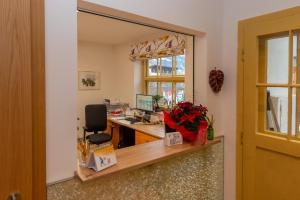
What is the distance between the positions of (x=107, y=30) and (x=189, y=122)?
2751 millimetres

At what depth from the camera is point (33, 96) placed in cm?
105

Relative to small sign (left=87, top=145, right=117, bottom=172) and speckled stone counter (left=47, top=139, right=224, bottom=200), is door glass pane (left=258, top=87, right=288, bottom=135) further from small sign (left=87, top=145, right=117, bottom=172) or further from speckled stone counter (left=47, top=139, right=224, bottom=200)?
small sign (left=87, top=145, right=117, bottom=172)

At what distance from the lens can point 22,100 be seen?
1.01 m

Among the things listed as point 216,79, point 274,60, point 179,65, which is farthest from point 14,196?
point 179,65

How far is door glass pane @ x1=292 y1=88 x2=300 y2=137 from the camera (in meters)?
1.59

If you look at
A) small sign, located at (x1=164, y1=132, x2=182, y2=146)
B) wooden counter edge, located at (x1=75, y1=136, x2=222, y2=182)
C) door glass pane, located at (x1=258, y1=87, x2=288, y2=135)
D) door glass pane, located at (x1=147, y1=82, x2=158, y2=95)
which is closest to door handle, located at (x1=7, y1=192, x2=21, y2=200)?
wooden counter edge, located at (x1=75, y1=136, x2=222, y2=182)

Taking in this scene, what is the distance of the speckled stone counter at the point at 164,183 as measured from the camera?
1.21 metres

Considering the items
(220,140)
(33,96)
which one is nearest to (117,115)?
(220,140)

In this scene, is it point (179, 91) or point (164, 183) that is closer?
point (164, 183)

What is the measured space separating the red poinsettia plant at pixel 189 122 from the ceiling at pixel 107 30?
1902 mm

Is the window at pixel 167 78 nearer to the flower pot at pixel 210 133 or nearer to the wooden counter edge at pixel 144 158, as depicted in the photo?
the flower pot at pixel 210 133

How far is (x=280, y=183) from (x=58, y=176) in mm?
1638

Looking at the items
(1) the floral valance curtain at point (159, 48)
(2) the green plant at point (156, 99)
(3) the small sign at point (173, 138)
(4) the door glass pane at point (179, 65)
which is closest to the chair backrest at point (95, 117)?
(2) the green plant at point (156, 99)

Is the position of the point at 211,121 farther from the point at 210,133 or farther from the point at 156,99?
the point at 156,99
